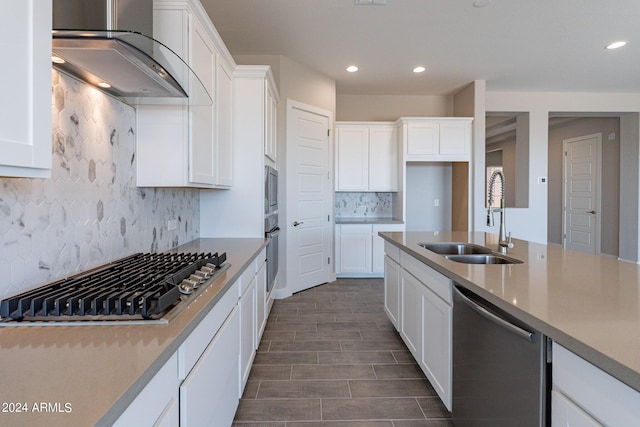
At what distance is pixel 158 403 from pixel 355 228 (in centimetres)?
430

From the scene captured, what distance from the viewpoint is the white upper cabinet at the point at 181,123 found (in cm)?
178

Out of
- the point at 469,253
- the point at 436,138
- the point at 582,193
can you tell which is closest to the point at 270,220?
the point at 469,253

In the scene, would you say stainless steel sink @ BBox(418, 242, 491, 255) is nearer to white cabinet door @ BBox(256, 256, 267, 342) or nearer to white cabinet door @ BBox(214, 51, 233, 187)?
white cabinet door @ BBox(256, 256, 267, 342)

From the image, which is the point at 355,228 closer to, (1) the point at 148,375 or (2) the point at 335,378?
(2) the point at 335,378

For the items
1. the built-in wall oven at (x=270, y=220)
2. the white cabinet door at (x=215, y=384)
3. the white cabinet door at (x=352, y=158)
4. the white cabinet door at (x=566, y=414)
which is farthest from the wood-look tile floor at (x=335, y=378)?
the white cabinet door at (x=352, y=158)

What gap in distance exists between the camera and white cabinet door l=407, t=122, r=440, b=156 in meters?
4.97

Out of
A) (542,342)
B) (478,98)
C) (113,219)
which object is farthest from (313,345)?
(478,98)

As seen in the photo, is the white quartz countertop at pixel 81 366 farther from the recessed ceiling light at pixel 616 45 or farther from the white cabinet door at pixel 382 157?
the recessed ceiling light at pixel 616 45

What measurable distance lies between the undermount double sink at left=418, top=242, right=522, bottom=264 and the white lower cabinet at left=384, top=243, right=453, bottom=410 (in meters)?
0.22

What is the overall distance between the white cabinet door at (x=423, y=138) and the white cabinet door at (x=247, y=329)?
3612mm

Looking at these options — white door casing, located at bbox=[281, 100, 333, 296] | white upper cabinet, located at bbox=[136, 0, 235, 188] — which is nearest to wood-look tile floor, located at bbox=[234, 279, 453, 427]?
white door casing, located at bbox=[281, 100, 333, 296]

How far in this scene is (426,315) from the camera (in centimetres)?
203

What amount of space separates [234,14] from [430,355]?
3.27 m

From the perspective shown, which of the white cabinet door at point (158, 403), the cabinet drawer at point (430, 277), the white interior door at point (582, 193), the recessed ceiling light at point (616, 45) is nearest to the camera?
the white cabinet door at point (158, 403)
